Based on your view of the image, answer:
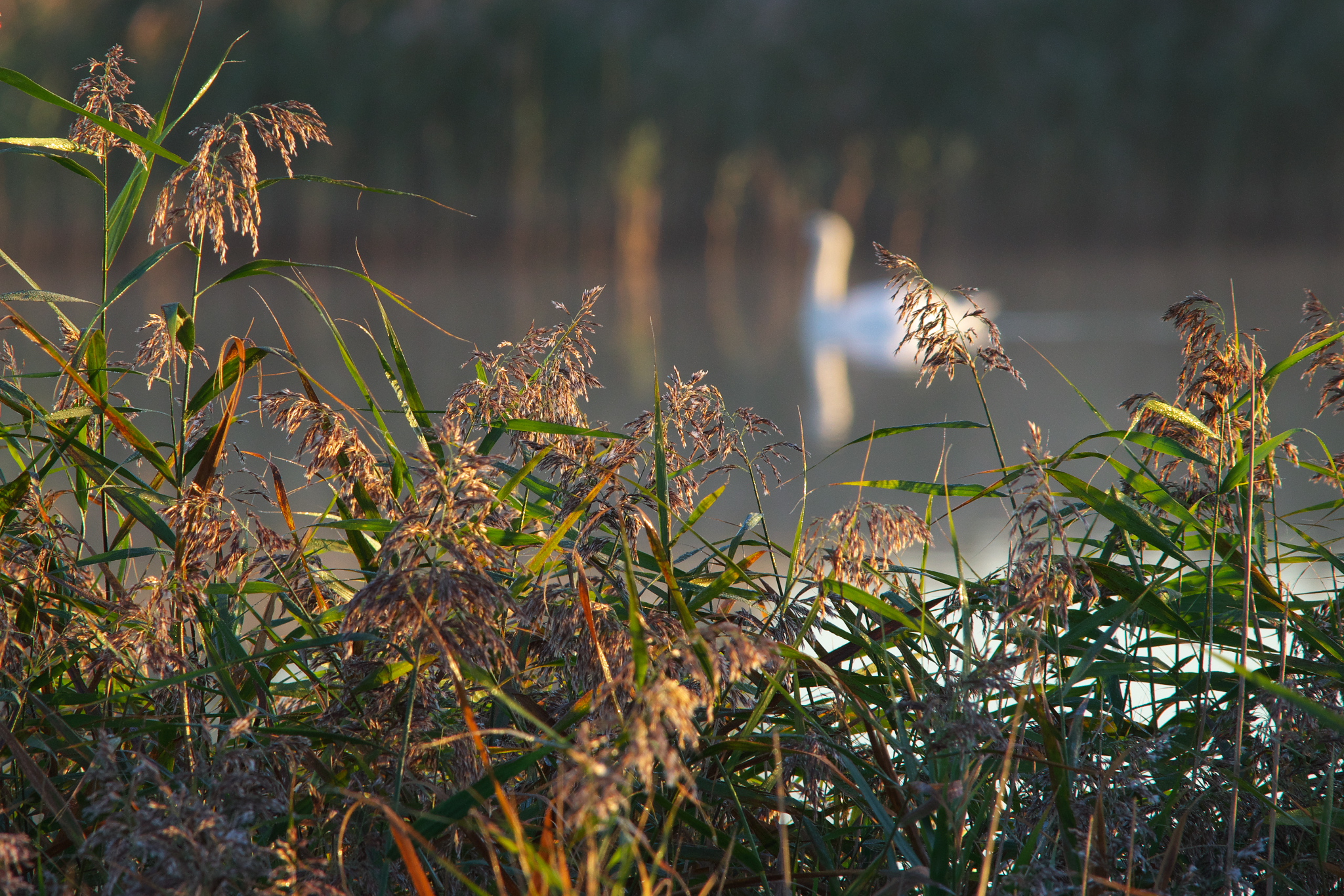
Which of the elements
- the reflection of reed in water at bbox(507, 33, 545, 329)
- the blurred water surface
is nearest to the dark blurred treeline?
the reflection of reed in water at bbox(507, 33, 545, 329)

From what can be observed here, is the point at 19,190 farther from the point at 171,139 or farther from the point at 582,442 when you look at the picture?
the point at 582,442

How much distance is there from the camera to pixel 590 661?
2.21 ft

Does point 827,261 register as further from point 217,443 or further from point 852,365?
point 217,443

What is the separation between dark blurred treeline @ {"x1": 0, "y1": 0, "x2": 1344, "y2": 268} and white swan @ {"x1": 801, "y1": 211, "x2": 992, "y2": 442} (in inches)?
165

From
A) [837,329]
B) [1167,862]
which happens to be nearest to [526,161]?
[837,329]

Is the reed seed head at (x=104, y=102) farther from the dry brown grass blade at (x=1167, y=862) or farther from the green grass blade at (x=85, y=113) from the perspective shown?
the dry brown grass blade at (x=1167, y=862)

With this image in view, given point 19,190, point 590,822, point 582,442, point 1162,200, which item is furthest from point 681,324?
point 1162,200

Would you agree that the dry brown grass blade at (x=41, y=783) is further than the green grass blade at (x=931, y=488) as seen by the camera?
No

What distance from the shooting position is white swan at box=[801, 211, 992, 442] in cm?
452

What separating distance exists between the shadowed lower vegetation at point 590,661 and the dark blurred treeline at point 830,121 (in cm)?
1195

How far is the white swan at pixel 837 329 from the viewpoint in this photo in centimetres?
452

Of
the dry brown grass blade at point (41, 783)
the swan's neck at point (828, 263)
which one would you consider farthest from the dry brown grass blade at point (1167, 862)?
the swan's neck at point (828, 263)

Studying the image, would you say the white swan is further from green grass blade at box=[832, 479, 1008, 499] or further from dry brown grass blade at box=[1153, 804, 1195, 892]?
dry brown grass blade at box=[1153, 804, 1195, 892]

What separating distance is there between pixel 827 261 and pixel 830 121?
19.1 ft
